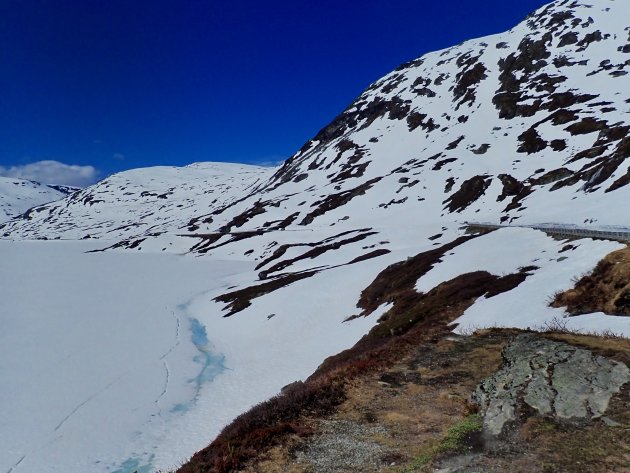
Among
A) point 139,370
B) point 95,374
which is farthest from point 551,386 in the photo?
point 95,374

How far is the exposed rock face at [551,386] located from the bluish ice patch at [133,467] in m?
16.6

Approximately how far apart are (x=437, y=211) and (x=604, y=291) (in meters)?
82.7

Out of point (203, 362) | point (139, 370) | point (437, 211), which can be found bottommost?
point (203, 362)

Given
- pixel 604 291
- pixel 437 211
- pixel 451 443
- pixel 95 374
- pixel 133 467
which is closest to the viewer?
pixel 451 443

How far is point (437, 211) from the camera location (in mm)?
98062

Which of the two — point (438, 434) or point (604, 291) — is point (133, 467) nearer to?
point (438, 434)

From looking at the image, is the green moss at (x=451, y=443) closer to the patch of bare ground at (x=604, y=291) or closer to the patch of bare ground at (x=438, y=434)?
the patch of bare ground at (x=438, y=434)

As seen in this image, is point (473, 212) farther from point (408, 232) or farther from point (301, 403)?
point (301, 403)

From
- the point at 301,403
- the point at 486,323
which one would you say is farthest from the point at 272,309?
the point at 301,403

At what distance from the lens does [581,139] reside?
97.9 metres

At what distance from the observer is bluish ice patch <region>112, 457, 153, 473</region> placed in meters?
19.7

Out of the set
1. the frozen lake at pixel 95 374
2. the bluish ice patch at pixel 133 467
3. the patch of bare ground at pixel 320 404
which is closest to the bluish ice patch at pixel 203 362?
the frozen lake at pixel 95 374

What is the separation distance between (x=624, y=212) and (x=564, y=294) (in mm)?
27396

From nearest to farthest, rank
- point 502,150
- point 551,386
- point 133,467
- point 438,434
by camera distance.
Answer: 1. point 438,434
2. point 551,386
3. point 133,467
4. point 502,150
